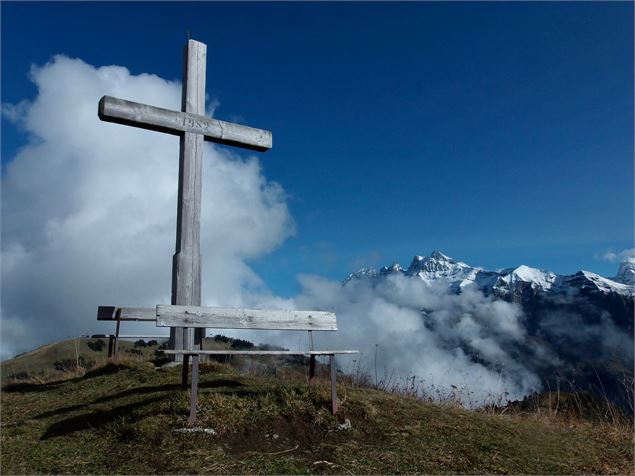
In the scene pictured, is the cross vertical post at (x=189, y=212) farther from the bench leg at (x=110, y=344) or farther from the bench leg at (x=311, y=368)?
the bench leg at (x=110, y=344)

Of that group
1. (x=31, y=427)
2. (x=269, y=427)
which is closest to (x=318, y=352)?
(x=269, y=427)

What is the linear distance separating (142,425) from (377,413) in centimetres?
286

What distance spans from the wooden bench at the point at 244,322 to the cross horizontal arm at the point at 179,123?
168 inches

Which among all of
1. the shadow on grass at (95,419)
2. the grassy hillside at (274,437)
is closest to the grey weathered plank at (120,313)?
the grassy hillside at (274,437)

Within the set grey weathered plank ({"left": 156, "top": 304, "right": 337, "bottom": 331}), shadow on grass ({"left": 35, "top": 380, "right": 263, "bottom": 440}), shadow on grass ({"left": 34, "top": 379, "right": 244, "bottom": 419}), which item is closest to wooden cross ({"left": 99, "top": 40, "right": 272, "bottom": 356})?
shadow on grass ({"left": 34, "top": 379, "right": 244, "bottom": 419})

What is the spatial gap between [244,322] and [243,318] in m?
0.05

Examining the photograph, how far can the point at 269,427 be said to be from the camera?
5.45 m

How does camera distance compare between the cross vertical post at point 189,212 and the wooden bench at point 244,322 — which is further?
the cross vertical post at point 189,212

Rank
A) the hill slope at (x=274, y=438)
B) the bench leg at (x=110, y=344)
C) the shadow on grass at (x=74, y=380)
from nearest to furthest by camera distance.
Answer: the hill slope at (x=274, y=438) < the shadow on grass at (x=74, y=380) < the bench leg at (x=110, y=344)

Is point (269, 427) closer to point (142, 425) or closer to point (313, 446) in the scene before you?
point (313, 446)

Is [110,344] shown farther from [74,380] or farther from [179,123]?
[179,123]

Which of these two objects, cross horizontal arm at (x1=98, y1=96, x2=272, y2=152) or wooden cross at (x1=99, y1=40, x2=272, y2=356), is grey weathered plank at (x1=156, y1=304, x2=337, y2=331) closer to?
wooden cross at (x1=99, y1=40, x2=272, y2=356)

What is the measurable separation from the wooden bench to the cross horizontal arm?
14.0 ft

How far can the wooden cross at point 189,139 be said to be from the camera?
8383 millimetres
